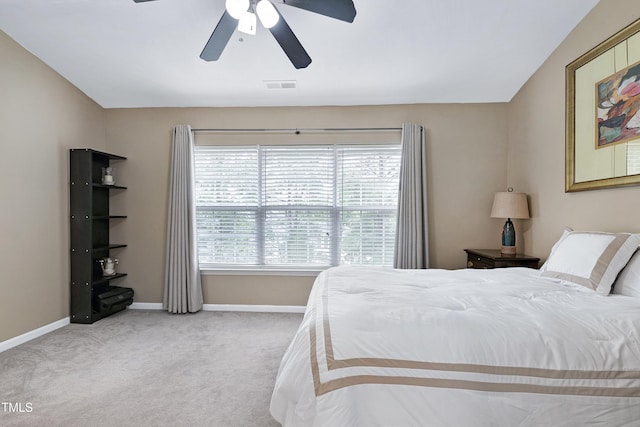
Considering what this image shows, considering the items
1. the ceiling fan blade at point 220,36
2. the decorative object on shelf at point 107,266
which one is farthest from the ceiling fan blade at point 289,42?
the decorative object on shelf at point 107,266

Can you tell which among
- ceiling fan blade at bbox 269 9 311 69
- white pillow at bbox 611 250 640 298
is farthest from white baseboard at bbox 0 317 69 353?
white pillow at bbox 611 250 640 298

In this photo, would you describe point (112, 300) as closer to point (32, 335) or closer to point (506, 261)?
point (32, 335)

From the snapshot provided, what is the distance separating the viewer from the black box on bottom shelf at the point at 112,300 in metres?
3.55

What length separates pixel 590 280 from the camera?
1895 millimetres

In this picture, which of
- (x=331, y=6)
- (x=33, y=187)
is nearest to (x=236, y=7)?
(x=331, y=6)

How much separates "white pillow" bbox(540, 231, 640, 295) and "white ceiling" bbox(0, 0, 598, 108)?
1877 mm

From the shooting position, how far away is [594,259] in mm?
1954

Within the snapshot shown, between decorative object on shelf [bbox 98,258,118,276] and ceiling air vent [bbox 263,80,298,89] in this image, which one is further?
decorative object on shelf [bbox 98,258,118,276]

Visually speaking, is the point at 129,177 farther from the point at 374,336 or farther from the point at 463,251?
the point at 463,251

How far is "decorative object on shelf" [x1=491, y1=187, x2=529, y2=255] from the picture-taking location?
3.22 metres

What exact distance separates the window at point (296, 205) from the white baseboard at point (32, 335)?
1.55 meters

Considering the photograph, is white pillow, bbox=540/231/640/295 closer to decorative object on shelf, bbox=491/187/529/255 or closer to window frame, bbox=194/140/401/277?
decorative object on shelf, bbox=491/187/529/255

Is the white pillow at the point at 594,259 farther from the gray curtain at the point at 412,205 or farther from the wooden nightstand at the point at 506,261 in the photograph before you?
the gray curtain at the point at 412,205

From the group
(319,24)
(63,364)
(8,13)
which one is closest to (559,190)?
(319,24)
